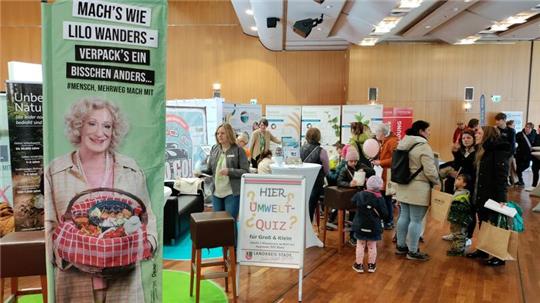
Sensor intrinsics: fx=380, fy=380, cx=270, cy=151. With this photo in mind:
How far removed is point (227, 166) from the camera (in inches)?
149

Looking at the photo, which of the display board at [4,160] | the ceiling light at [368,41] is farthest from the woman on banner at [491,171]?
the ceiling light at [368,41]

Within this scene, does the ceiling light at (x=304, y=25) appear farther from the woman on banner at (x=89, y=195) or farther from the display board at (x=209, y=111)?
the woman on banner at (x=89, y=195)

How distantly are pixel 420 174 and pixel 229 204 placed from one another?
6.71 feet

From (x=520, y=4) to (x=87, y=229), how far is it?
26.4ft

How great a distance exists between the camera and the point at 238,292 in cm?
332

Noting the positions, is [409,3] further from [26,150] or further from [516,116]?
[26,150]

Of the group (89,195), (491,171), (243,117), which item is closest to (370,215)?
(491,171)

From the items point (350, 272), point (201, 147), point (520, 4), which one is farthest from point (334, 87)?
point (350, 272)

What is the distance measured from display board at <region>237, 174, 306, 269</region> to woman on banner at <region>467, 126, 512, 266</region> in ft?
6.90

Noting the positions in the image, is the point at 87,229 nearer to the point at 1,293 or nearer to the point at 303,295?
the point at 1,293

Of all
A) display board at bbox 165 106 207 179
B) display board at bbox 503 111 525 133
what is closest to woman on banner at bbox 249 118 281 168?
display board at bbox 165 106 207 179

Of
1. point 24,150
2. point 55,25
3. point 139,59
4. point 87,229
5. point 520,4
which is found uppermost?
point 520,4

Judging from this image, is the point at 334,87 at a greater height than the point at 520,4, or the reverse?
the point at 520,4

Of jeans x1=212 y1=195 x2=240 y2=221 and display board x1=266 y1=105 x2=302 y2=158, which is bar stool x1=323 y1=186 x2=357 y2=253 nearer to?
jeans x1=212 y1=195 x2=240 y2=221
